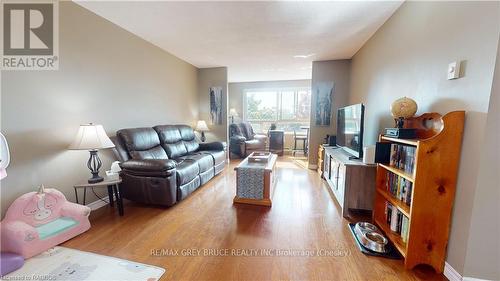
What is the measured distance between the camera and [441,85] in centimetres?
153

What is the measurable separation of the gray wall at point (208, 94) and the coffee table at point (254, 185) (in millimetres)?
2529

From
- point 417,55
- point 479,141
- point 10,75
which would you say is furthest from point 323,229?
point 10,75

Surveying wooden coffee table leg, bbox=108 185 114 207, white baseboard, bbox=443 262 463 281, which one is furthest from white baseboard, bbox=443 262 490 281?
wooden coffee table leg, bbox=108 185 114 207

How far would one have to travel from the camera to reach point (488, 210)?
1.23 m

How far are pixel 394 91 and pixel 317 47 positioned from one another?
1.57 meters

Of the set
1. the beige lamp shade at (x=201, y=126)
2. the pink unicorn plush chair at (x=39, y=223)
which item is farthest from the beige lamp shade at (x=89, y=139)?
the beige lamp shade at (x=201, y=126)


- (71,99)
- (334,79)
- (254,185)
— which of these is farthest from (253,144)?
(71,99)

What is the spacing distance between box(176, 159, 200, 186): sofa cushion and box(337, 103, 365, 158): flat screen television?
2.19 meters

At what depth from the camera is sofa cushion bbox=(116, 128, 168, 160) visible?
2.67 metres

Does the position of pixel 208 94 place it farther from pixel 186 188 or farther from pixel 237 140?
pixel 186 188

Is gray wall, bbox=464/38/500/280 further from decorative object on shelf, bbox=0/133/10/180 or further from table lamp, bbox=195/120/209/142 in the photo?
table lamp, bbox=195/120/209/142

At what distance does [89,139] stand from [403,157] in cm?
301

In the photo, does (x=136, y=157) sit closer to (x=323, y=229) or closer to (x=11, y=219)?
(x=11, y=219)

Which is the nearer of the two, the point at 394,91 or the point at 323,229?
the point at 323,229
